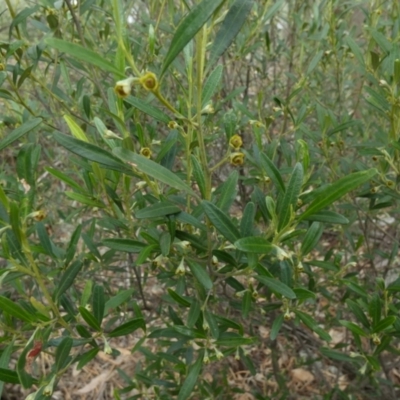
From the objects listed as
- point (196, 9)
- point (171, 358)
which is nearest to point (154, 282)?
point (171, 358)

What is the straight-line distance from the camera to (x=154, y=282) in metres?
2.75

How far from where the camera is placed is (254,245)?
0.87 metres

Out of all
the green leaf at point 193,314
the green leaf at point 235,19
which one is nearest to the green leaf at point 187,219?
the green leaf at point 193,314

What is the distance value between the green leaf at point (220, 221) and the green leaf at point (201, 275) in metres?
0.11

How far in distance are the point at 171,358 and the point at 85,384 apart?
1.34 m

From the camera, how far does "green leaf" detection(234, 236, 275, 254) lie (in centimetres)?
87

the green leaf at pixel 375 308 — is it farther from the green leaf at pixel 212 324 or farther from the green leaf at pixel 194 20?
the green leaf at pixel 194 20

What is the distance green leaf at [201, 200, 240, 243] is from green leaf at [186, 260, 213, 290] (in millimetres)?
110

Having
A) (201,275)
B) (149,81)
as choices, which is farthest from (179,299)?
(149,81)

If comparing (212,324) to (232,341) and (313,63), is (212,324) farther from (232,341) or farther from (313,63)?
(313,63)

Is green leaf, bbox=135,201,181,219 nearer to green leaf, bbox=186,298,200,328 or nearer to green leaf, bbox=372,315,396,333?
green leaf, bbox=186,298,200,328

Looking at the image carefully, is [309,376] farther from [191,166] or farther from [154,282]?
[191,166]

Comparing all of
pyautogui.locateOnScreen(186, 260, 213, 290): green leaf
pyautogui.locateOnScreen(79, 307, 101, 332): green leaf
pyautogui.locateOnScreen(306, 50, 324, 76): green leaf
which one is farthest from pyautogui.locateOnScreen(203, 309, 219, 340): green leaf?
pyautogui.locateOnScreen(306, 50, 324, 76): green leaf

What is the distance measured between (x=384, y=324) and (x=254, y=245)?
47 centimetres
